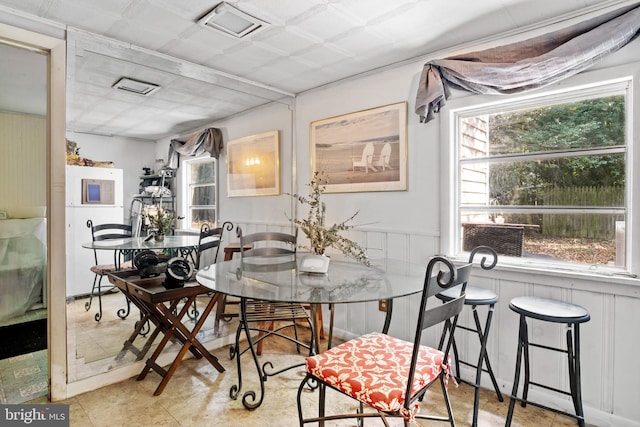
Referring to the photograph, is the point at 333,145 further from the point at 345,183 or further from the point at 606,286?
the point at 606,286

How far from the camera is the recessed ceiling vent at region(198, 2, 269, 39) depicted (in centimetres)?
198

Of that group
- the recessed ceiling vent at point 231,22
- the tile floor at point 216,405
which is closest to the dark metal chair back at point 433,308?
the tile floor at point 216,405

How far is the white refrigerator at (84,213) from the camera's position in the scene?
2180mm

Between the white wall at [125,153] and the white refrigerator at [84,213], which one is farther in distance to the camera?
the white wall at [125,153]

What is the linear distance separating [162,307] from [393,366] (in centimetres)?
164

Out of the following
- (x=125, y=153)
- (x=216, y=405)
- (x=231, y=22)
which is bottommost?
(x=216, y=405)

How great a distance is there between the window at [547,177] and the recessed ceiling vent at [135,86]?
2334 millimetres

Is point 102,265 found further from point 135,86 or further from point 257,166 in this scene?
point 257,166

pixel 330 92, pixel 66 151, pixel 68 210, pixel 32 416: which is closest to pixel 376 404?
pixel 32 416

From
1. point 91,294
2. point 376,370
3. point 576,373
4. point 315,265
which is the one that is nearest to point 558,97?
point 576,373

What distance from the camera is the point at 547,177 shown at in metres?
2.21

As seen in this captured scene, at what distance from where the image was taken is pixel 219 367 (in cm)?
250

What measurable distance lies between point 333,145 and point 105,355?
2.41m

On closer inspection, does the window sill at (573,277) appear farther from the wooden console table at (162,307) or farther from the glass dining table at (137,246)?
the glass dining table at (137,246)
